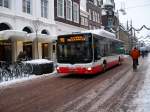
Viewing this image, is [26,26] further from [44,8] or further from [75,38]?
[75,38]

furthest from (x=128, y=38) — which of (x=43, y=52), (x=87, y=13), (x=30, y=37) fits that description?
(x=30, y=37)

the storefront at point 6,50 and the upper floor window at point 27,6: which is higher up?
the upper floor window at point 27,6

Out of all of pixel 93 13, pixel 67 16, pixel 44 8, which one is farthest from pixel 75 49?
pixel 93 13

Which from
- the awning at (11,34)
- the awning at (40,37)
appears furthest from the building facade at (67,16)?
the awning at (11,34)

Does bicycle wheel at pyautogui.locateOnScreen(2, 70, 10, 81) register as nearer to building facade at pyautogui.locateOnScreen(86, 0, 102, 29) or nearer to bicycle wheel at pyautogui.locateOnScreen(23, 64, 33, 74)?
bicycle wheel at pyautogui.locateOnScreen(23, 64, 33, 74)

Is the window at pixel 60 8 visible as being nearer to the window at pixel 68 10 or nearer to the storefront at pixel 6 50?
the window at pixel 68 10

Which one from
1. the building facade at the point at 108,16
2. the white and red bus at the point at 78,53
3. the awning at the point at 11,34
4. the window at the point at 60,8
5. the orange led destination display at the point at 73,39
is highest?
the building facade at the point at 108,16

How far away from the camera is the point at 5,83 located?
17188mm

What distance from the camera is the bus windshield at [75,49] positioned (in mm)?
19297

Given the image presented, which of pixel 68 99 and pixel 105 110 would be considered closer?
pixel 105 110

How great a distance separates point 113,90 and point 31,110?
4858 mm

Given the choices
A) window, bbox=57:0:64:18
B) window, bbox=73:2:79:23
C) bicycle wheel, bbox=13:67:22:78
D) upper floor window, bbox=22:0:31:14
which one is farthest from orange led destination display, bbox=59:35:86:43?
window, bbox=73:2:79:23

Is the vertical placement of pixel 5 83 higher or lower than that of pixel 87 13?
lower

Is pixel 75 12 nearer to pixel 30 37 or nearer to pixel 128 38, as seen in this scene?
pixel 30 37
